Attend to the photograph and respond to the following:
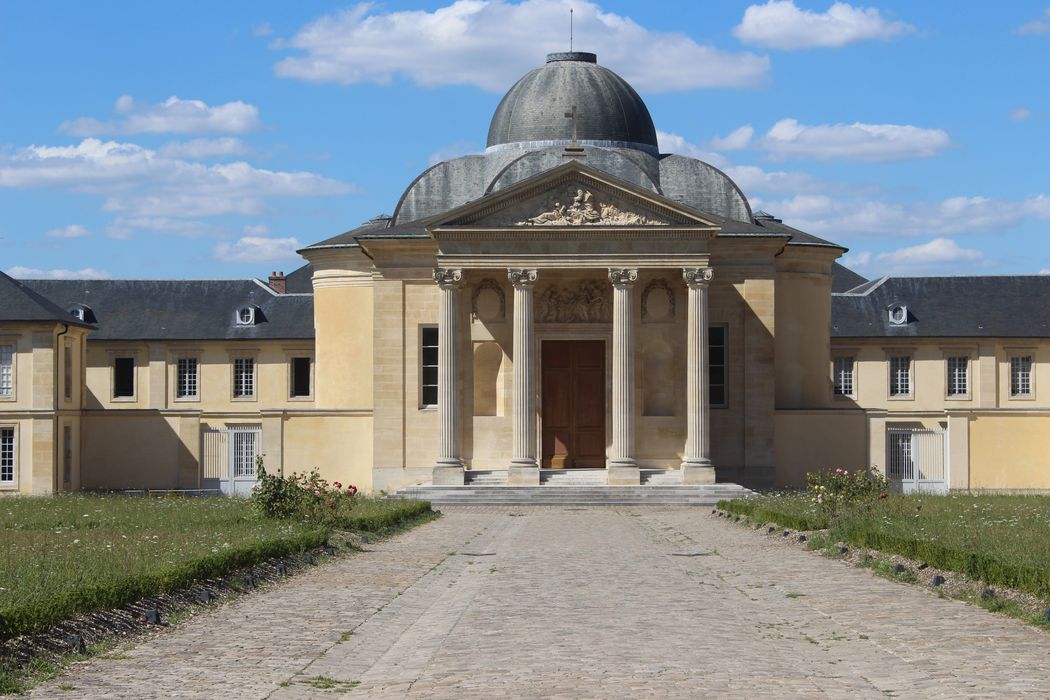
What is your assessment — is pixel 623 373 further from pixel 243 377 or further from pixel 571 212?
pixel 243 377

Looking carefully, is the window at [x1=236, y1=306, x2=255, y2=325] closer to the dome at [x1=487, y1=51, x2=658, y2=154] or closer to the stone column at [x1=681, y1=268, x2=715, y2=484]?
the dome at [x1=487, y1=51, x2=658, y2=154]

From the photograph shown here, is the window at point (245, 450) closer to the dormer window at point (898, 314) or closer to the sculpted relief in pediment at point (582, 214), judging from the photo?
the sculpted relief in pediment at point (582, 214)

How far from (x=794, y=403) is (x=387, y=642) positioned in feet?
119

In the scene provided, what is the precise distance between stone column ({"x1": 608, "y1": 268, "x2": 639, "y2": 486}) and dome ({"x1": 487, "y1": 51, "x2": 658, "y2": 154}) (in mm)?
8547

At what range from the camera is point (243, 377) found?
64.2m

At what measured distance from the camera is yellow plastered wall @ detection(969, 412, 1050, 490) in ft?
157

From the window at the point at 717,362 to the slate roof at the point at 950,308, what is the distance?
17297mm

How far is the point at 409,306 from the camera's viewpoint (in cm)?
4662

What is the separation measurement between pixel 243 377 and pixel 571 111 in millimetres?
21192

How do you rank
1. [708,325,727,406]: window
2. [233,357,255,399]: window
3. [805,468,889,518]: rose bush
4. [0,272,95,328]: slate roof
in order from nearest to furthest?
1. [805,468,889,518]: rose bush
2. [708,325,727,406]: window
3. [0,272,95,328]: slate roof
4. [233,357,255,399]: window

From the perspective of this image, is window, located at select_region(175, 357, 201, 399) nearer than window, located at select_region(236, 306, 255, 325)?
Yes

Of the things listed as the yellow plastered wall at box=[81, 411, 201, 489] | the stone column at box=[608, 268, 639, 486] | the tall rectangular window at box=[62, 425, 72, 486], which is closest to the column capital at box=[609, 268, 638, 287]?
the stone column at box=[608, 268, 639, 486]

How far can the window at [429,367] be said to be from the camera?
46.6 metres

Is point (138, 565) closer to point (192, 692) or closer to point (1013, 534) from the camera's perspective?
point (192, 692)
